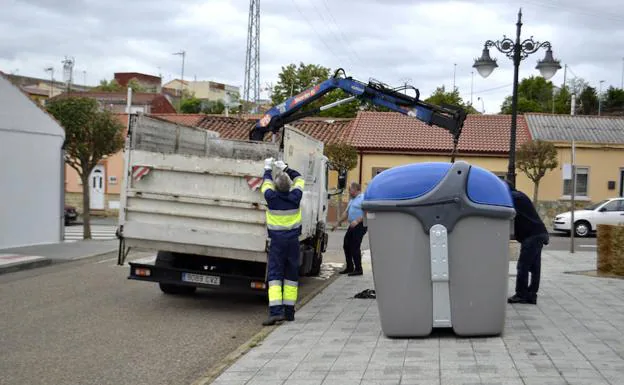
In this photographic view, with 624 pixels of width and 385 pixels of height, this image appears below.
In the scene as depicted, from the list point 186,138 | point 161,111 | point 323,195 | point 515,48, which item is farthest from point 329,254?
point 161,111

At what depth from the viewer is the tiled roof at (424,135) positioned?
33750 millimetres

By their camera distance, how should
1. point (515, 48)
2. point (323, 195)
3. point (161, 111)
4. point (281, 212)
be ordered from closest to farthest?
1. point (281, 212)
2. point (323, 195)
3. point (515, 48)
4. point (161, 111)

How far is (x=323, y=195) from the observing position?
46.0 feet

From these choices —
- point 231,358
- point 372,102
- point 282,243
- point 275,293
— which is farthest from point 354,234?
point 231,358

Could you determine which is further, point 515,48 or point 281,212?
point 515,48

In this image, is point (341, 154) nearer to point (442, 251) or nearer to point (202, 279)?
point (202, 279)

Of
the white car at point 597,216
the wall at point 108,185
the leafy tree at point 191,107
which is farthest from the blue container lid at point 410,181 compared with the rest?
the leafy tree at point 191,107

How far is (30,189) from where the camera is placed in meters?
18.2

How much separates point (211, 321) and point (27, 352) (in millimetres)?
2528

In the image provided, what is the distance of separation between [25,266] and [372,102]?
24.2 ft

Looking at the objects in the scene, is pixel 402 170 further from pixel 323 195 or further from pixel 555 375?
pixel 323 195

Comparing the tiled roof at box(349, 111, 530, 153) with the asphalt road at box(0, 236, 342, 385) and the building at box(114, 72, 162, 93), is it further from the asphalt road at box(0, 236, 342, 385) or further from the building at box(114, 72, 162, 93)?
the building at box(114, 72, 162, 93)

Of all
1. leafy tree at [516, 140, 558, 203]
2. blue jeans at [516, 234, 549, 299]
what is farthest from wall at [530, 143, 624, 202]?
blue jeans at [516, 234, 549, 299]

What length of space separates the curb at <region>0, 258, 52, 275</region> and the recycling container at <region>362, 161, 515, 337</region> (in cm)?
884
